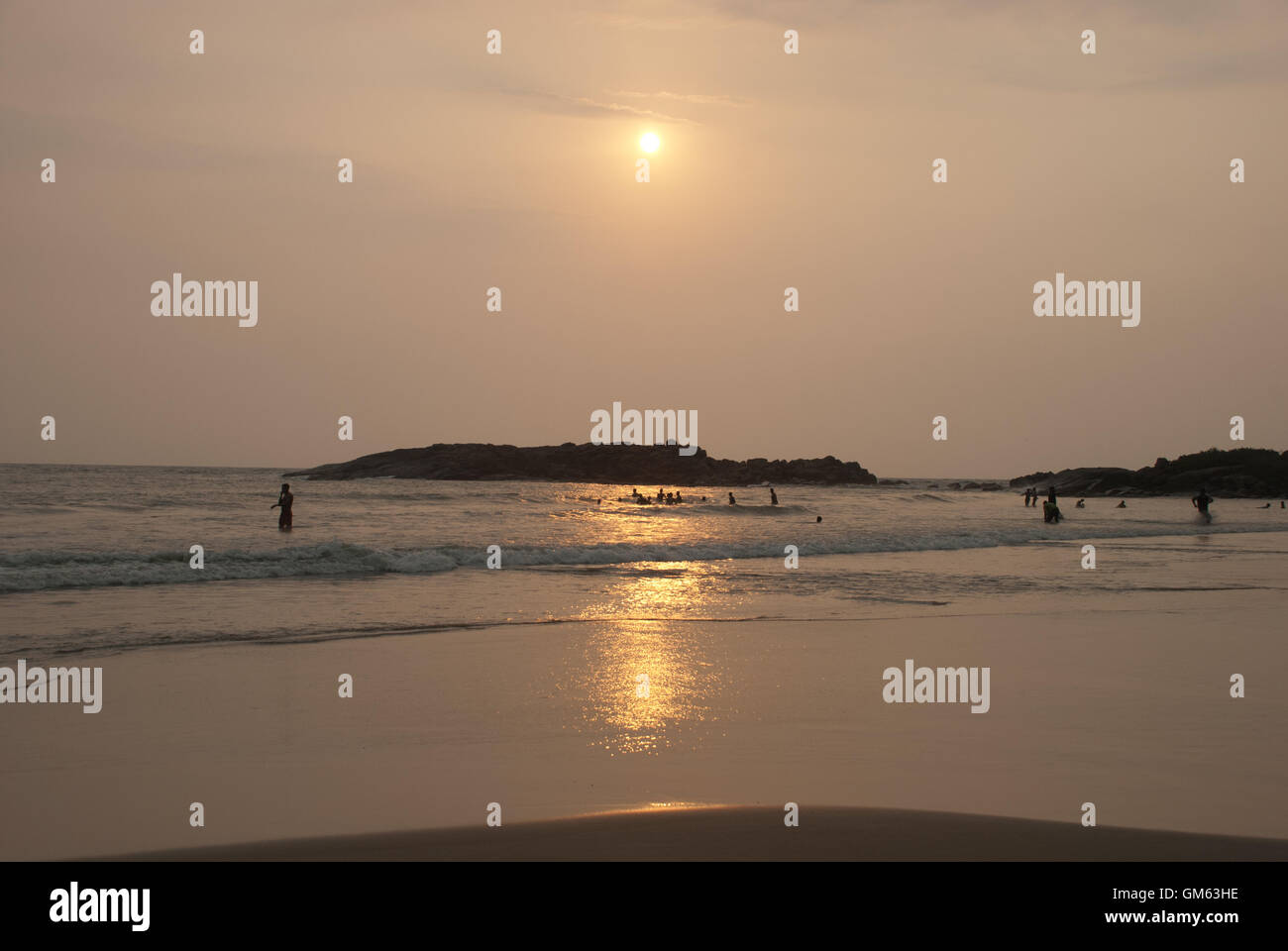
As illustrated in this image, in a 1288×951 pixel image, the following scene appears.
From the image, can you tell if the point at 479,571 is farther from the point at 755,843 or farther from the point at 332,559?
the point at 755,843

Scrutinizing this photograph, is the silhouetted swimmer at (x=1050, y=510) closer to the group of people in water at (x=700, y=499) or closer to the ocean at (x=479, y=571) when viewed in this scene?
the group of people in water at (x=700, y=499)

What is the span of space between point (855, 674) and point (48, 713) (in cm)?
749

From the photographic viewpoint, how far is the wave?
18.2 meters

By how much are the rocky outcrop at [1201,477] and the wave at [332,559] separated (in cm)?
7177

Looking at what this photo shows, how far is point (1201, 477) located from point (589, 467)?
7194 centimetres

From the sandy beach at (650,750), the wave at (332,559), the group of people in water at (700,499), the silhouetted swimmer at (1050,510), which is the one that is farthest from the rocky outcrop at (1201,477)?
the sandy beach at (650,750)

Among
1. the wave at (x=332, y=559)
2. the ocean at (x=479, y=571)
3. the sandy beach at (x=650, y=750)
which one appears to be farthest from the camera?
the wave at (x=332, y=559)

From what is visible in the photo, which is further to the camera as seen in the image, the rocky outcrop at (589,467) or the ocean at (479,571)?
the rocky outcrop at (589,467)

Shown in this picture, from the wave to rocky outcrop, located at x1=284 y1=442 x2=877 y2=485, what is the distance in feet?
311

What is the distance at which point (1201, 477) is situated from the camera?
96.4m

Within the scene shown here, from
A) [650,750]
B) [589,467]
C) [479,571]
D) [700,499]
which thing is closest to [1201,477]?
[700,499]

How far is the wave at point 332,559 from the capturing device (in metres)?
18.2
